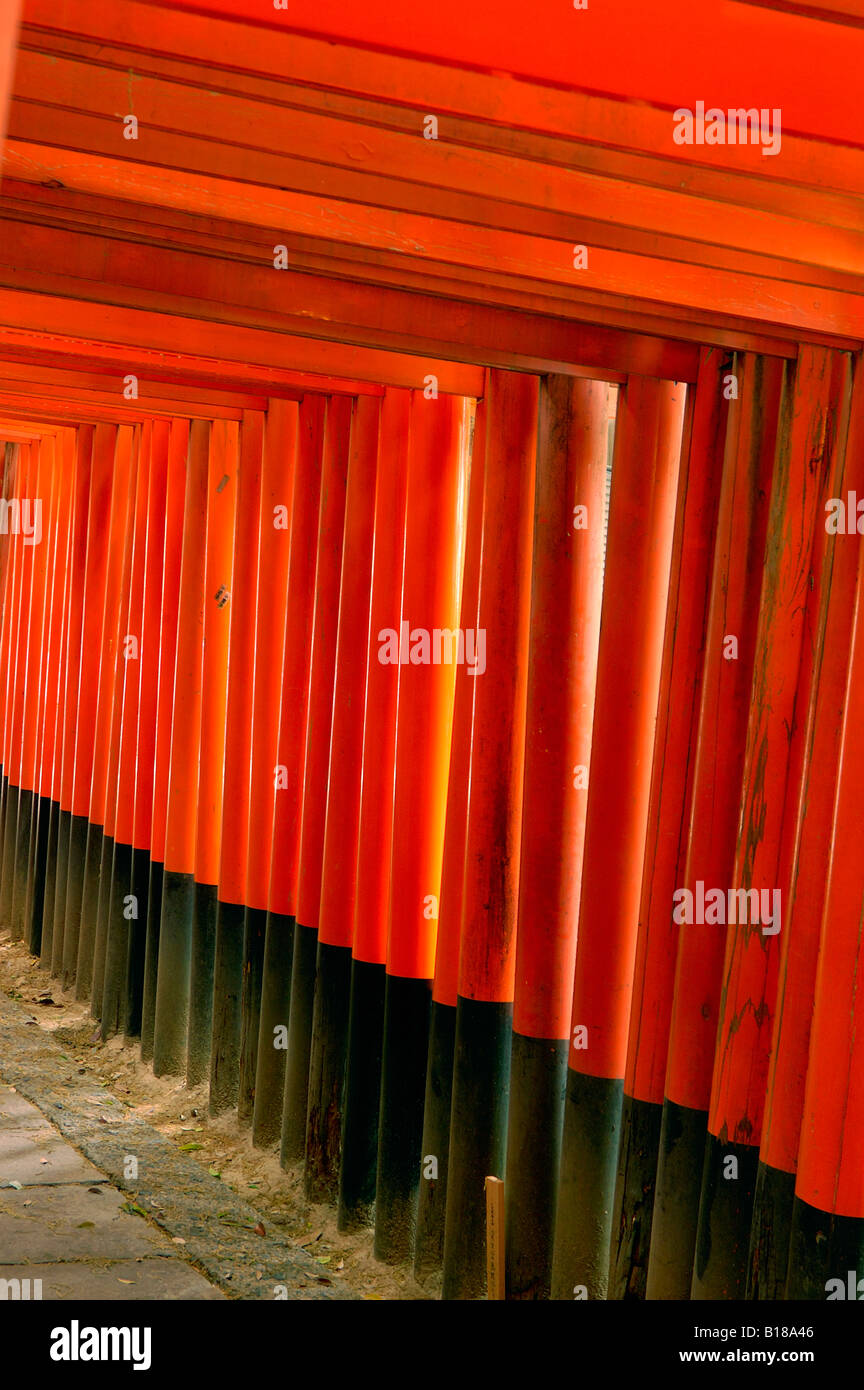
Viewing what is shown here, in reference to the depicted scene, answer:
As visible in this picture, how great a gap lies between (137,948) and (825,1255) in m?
6.54

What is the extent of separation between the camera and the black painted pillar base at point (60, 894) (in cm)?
1093

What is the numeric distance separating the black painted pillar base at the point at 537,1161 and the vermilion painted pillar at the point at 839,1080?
168 centimetres

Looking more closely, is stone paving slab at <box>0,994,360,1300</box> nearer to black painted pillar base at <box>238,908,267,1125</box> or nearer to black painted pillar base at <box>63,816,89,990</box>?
black painted pillar base at <box>238,908,267,1125</box>

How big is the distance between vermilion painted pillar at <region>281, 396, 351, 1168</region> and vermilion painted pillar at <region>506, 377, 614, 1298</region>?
1.87 metres

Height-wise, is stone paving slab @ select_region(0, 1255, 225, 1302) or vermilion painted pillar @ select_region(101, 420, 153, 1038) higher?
vermilion painted pillar @ select_region(101, 420, 153, 1038)

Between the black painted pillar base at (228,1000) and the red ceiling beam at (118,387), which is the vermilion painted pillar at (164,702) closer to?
the black painted pillar base at (228,1000)

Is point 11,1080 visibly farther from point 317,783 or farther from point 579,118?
point 579,118

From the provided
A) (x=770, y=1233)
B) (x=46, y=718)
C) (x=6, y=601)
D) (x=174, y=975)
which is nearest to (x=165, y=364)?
(x=174, y=975)

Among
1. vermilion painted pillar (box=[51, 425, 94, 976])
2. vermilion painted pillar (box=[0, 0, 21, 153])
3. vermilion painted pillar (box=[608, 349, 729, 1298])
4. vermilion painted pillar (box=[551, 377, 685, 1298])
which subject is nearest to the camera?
vermilion painted pillar (box=[0, 0, 21, 153])

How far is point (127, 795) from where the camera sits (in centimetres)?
955

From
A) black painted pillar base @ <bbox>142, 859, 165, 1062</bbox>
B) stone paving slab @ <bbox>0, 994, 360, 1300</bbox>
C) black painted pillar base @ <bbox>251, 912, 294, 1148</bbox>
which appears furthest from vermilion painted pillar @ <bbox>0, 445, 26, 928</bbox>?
black painted pillar base @ <bbox>251, 912, 294, 1148</bbox>

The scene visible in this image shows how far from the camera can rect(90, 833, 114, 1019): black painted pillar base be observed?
32.2 feet

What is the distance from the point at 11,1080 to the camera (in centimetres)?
859

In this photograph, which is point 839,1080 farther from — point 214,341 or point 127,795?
point 127,795
